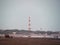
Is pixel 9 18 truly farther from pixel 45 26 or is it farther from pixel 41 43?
pixel 41 43

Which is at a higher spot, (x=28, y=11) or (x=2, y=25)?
(x=28, y=11)

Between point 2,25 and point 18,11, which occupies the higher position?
point 18,11

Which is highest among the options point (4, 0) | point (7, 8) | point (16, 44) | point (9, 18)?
point (4, 0)

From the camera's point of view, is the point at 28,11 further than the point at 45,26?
Yes

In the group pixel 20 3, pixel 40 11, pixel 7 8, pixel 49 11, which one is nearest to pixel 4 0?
pixel 7 8

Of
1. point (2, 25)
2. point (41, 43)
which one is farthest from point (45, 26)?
point (41, 43)

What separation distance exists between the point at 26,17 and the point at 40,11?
1.41 feet

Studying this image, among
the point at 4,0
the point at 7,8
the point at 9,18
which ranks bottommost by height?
the point at 9,18

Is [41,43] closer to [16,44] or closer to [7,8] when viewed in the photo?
[16,44]

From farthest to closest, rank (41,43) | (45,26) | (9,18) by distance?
(9,18)
(45,26)
(41,43)

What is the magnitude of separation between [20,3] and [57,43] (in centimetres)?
194

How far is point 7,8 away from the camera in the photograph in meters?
3.52

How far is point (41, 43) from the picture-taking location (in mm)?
1933

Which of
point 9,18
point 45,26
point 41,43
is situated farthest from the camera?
point 9,18
